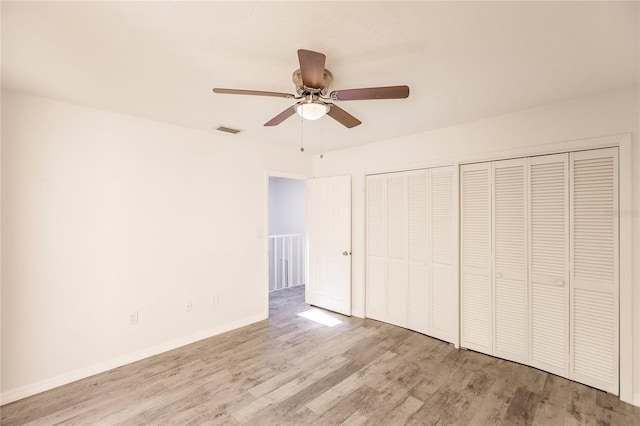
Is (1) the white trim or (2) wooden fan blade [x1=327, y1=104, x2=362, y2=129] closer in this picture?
(2) wooden fan blade [x1=327, y1=104, x2=362, y2=129]

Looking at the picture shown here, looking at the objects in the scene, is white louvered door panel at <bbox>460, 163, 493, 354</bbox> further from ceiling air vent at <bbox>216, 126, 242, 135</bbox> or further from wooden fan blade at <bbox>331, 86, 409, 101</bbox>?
ceiling air vent at <bbox>216, 126, 242, 135</bbox>

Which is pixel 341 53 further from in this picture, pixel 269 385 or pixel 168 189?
pixel 269 385

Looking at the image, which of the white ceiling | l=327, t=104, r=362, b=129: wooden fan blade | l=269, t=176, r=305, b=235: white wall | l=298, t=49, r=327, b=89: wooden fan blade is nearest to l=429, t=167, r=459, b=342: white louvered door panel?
the white ceiling

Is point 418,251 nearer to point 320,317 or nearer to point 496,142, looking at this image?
point 496,142

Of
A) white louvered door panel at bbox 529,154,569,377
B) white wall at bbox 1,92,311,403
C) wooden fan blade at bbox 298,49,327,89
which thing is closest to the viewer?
wooden fan blade at bbox 298,49,327,89

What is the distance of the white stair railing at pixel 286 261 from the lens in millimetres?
5836

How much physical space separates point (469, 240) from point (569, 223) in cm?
86

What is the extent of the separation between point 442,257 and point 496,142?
4.50 feet

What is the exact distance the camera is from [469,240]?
10.3ft

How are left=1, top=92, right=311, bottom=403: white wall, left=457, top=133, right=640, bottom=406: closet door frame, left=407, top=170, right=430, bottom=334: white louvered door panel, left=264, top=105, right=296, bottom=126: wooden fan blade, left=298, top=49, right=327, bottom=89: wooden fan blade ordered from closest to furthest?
left=298, top=49, right=327, bottom=89: wooden fan blade < left=264, top=105, right=296, bottom=126: wooden fan blade < left=457, top=133, right=640, bottom=406: closet door frame < left=1, top=92, right=311, bottom=403: white wall < left=407, top=170, right=430, bottom=334: white louvered door panel

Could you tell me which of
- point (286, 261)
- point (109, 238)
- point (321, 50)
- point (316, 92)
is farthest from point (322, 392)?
point (286, 261)

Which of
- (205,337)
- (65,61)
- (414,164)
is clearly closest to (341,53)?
(65,61)

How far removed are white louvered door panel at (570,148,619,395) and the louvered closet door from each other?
1.94 metres

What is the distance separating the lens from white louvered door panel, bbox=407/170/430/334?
3.49 metres
